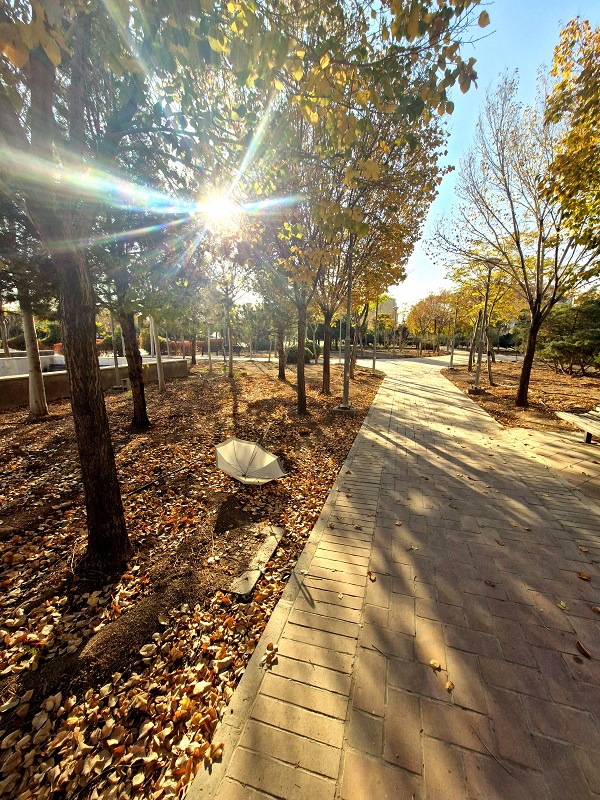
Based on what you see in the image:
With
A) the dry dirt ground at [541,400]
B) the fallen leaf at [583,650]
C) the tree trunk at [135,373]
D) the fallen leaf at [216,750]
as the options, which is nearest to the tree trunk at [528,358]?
the dry dirt ground at [541,400]

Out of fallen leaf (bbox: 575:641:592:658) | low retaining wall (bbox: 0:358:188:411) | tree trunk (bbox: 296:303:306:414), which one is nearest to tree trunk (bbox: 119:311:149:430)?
low retaining wall (bbox: 0:358:188:411)

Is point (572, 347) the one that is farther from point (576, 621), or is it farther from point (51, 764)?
point (51, 764)

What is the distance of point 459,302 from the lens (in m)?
22.3

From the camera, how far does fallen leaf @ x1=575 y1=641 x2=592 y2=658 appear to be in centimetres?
228

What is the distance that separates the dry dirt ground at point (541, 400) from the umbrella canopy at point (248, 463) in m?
7.34

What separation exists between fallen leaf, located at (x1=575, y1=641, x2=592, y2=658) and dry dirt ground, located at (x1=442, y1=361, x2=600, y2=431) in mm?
7368

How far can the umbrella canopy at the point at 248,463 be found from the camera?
15.0 ft

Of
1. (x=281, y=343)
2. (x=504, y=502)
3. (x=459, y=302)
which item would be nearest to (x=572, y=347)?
(x=459, y=302)

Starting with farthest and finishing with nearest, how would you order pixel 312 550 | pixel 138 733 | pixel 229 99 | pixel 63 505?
pixel 229 99 < pixel 63 505 < pixel 312 550 < pixel 138 733

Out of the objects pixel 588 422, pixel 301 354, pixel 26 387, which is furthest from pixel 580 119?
pixel 26 387

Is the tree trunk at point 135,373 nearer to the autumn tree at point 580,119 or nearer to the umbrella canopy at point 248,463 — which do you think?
the umbrella canopy at point 248,463

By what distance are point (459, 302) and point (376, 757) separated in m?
24.9

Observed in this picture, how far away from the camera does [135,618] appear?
104 inches

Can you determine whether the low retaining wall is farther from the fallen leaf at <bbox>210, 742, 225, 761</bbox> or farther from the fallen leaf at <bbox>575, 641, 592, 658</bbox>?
the fallen leaf at <bbox>575, 641, 592, 658</bbox>
